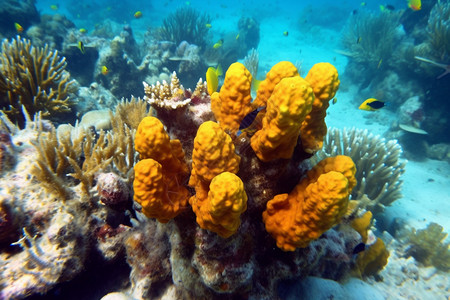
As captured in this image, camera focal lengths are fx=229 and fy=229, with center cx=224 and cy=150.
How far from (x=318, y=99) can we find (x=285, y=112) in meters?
0.56

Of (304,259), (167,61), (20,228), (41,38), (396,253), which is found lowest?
(396,253)

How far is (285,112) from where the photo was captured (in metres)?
1.47

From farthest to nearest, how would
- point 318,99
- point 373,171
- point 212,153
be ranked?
point 373,171
point 318,99
point 212,153

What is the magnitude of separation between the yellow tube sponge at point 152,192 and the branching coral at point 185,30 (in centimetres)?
1336

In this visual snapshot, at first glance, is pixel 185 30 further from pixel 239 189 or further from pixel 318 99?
pixel 239 189

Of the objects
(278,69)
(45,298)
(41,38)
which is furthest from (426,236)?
(41,38)

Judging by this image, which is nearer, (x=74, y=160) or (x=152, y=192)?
(x=152, y=192)

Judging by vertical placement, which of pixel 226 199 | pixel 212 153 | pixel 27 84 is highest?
pixel 27 84

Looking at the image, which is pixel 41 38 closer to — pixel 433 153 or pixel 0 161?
pixel 0 161

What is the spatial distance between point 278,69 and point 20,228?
298cm

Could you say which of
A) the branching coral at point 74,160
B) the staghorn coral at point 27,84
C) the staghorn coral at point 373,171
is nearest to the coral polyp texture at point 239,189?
the branching coral at point 74,160

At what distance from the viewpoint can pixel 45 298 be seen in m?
2.37

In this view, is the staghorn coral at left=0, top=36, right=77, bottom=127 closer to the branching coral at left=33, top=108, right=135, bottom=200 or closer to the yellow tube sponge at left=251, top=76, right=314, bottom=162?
the branching coral at left=33, top=108, right=135, bottom=200

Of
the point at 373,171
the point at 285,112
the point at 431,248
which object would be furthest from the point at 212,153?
the point at 431,248
